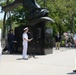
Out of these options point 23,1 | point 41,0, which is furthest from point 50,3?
point 23,1

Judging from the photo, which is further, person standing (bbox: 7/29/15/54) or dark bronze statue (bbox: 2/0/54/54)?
person standing (bbox: 7/29/15/54)

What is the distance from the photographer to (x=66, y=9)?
47500 mm

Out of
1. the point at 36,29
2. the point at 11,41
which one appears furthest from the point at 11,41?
the point at 36,29

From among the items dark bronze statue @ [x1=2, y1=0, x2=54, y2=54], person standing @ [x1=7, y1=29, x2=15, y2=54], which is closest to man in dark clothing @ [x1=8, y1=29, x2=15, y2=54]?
person standing @ [x1=7, y1=29, x2=15, y2=54]

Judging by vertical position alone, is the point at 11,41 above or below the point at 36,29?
below

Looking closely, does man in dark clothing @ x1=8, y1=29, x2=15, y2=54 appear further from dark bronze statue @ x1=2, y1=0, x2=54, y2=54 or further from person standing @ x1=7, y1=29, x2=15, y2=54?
dark bronze statue @ x1=2, y1=0, x2=54, y2=54

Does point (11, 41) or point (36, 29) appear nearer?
point (36, 29)

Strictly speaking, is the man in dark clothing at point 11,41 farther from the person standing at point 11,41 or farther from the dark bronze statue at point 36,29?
the dark bronze statue at point 36,29

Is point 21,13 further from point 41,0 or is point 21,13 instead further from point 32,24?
point 32,24

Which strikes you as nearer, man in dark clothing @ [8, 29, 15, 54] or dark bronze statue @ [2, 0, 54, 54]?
dark bronze statue @ [2, 0, 54, 54]

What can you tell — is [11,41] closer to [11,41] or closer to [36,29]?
[11,41]

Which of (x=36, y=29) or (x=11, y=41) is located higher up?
(x=36, y=29)

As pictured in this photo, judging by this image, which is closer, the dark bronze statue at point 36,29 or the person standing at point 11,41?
the dark bronze statue at point 36,29

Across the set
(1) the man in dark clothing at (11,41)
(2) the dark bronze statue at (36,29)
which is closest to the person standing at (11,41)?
(1) the man in dark clothing at (11,41)
